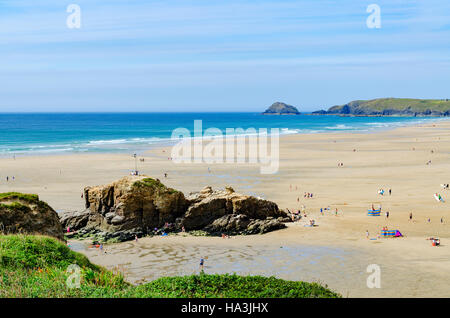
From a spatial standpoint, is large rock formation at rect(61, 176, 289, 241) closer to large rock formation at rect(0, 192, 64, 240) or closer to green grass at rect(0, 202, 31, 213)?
large rock formation at rect(0, 192, 64, 240)

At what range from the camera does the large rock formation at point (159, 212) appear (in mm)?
32656

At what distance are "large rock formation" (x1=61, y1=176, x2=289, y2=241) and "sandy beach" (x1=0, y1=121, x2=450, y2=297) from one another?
4.90 feet

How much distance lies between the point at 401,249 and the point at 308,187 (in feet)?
71.6

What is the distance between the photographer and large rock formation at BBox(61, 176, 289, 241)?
32.7 m

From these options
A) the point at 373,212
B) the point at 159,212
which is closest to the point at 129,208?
the point at 159,212

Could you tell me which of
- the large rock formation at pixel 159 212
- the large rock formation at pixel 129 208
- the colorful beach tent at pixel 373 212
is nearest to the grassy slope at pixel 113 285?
the large rock formation at pixel 129 208

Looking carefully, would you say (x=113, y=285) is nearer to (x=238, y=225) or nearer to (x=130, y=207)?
(x=130, y=207)

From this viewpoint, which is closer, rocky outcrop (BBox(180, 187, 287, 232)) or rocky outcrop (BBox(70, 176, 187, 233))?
rocky outcrop (BBox(70, 176, 187, 233))

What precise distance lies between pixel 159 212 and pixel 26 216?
9819mm

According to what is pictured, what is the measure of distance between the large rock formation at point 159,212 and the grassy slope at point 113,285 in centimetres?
1455

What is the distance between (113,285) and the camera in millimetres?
15672

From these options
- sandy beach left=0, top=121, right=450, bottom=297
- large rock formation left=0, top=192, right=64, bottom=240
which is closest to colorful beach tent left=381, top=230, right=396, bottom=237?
sandy beach left=0, top=121, right=450, bottom=297
